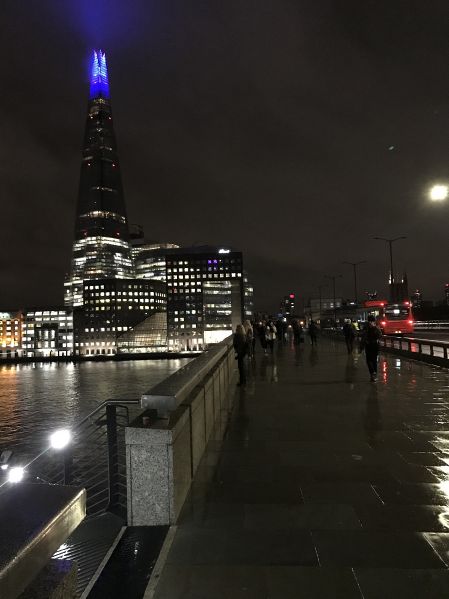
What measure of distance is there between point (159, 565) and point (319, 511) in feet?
6.04

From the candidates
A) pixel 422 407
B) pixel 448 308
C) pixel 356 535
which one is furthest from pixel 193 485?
pixel 448 308

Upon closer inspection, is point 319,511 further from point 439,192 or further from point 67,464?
point 439,192

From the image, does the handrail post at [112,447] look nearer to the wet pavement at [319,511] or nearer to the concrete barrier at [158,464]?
the concrete barrier at [158,464]

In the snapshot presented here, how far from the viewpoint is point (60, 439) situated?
523 cm

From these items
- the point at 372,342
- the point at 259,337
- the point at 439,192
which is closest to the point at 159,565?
the point at 372,342

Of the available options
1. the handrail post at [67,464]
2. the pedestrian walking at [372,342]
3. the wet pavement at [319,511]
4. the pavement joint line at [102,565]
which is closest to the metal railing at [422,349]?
the pedestrian walking at [372,342]

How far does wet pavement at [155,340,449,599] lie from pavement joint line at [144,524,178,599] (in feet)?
0.18

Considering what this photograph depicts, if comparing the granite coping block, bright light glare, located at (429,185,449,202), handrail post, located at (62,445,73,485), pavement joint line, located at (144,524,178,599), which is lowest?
pavement joint line, located at (144,524,178,599)

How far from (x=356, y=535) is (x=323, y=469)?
1.90 meters

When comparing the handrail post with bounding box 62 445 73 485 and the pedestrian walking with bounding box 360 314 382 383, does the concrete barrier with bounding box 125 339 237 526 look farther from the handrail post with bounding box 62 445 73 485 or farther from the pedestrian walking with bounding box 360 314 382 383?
the pedestrian walking with bounding box 360 314 382 383

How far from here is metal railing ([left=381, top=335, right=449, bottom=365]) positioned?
19.5 metres

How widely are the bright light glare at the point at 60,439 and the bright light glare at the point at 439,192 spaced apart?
15.9m

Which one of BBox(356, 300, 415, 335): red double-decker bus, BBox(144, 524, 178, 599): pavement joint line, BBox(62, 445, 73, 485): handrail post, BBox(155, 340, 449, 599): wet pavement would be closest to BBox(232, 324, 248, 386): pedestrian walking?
BBox(155, 340, 449, 599): wet pavement

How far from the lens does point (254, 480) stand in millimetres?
5703
